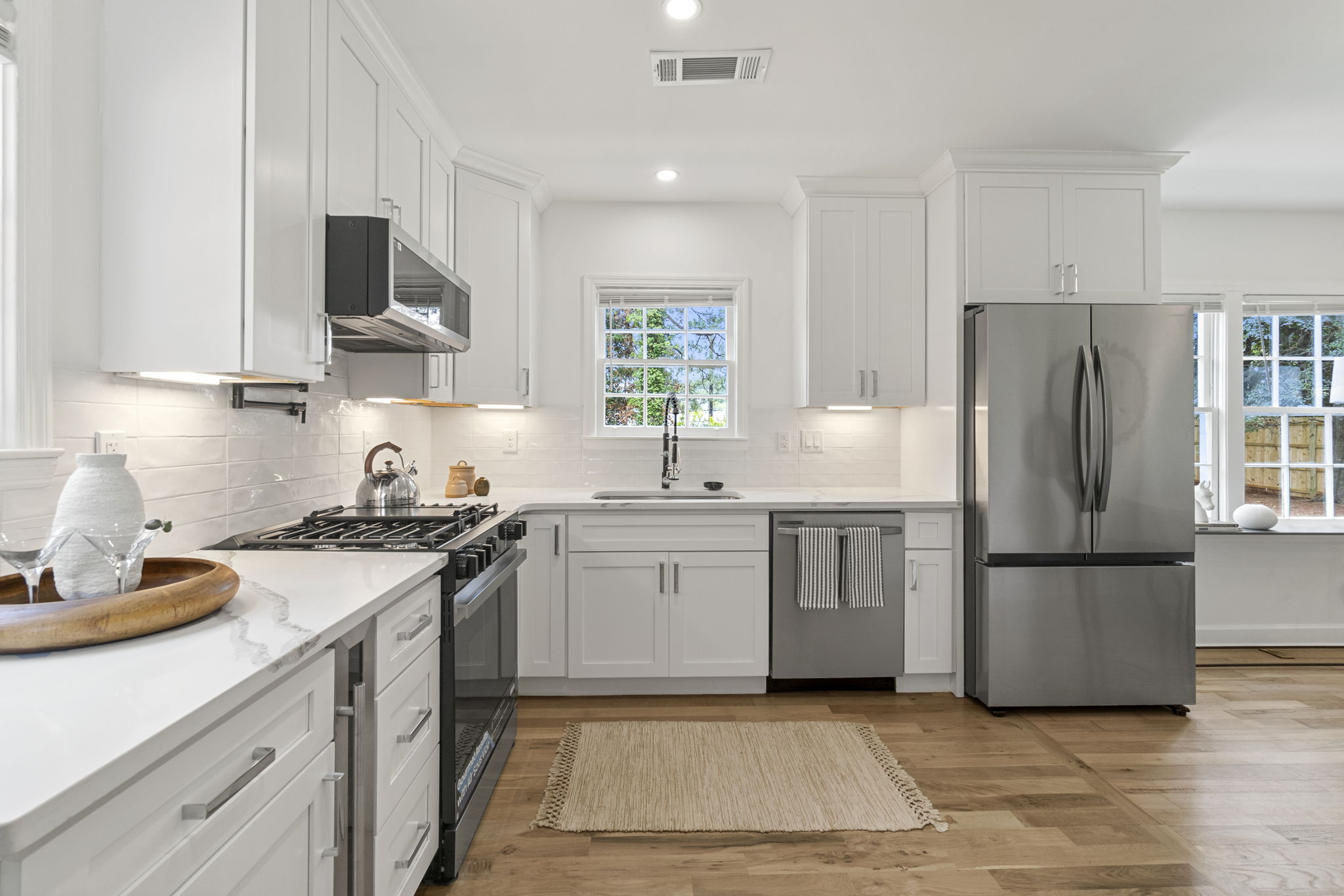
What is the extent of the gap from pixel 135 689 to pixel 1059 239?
12.0 feet

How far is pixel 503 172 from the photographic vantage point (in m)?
3.45

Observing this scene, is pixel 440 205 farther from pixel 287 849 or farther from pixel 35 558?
pixel 287 849

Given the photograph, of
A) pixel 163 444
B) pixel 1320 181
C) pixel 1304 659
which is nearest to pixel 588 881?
pixel 163 444

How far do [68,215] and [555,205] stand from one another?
2.65 m

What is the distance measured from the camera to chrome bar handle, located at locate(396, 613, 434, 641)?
5.22 feet

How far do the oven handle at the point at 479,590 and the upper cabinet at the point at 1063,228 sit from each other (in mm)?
2367

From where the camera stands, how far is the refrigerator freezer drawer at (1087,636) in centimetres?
313

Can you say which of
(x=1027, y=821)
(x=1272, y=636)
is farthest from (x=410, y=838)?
(x=1272, y=636)

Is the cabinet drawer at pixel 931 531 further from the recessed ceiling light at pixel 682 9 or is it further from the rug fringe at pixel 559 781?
the recessed ceiling light at pixel 682 9

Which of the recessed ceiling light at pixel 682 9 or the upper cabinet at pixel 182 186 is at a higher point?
the recessed ceiling light at pixel 682 9

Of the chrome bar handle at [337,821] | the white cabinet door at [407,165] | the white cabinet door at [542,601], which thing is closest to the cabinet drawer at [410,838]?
the chrome bar handle at [337,821]

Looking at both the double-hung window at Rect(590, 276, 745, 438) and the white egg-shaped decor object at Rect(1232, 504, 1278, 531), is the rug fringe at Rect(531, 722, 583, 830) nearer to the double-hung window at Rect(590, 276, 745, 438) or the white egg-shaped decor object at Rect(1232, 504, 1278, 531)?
the double-hung window at Rect(590, 276, 745, 438)

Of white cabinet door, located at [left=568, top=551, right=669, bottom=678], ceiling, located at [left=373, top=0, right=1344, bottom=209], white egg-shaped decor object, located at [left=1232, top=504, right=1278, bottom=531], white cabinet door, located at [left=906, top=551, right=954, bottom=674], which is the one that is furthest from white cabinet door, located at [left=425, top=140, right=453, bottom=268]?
white egg-shaped decor object, located at [left=1232, top=504, right=1278, bottom=531]

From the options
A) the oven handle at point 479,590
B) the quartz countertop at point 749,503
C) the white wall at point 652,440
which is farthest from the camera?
the white wall at point 652,440
